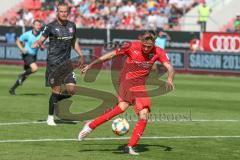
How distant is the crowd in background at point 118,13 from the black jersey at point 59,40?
27769 millimetres

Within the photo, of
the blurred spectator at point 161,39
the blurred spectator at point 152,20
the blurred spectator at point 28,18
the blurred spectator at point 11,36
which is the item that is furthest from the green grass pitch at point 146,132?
the blurred spectator at point 28,18

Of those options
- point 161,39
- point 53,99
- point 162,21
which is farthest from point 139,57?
point 162,21

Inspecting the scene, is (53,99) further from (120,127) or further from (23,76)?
(23,76)

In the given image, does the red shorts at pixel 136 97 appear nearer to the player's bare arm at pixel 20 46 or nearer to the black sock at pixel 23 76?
the player's bare arm at pixel 20 46

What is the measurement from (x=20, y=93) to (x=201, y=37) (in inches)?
740

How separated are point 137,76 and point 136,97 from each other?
49 centimetres

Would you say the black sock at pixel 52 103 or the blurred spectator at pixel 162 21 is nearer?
the black sock at pixel 52 103

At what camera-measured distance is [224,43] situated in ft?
138

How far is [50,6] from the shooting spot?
172 ft

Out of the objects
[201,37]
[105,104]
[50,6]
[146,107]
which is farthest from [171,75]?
[50,6]

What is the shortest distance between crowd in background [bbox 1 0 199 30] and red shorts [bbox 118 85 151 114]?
1240 inches

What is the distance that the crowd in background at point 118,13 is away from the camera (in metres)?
47.0

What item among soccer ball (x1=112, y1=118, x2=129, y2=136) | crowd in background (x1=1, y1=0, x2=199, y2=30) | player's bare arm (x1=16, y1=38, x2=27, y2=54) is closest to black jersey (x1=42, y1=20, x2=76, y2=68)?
soccer ball (x1=112, y1=118, x2=129, y2=136)

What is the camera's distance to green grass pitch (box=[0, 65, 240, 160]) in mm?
13265
